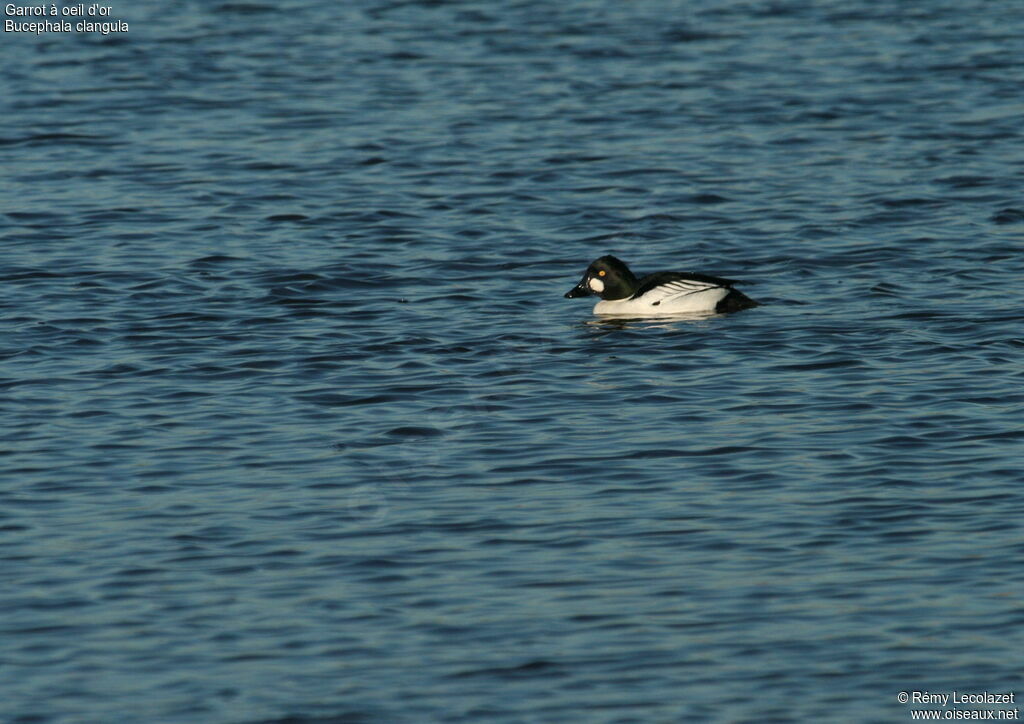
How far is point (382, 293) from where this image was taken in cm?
1888

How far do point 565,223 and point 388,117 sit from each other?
695 centimetres

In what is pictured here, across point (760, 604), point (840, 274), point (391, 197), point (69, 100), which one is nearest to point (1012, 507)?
point (760, 604)

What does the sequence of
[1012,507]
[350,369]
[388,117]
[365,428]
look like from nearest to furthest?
[1012,507], [365,428], [350,369], [388,117]

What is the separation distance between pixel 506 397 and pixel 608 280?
11.5 ft

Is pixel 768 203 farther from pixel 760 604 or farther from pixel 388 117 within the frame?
pixel 760 604

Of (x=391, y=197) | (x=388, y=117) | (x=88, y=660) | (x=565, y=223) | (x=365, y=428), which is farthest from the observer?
(x=388, y=117)

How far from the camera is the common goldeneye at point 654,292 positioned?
57.8 ft

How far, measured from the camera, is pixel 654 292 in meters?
17.9

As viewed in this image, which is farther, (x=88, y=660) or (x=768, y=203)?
(x=768, y=203)

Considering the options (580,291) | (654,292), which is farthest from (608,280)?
(654,292)

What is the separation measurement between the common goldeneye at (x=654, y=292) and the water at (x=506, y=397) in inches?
9.2

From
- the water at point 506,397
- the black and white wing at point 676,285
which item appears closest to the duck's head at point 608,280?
the black and white wing at point 676,285

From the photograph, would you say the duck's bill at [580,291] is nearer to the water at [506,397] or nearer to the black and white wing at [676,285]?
the water at [506,397]

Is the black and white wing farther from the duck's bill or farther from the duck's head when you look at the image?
the duck's bill
